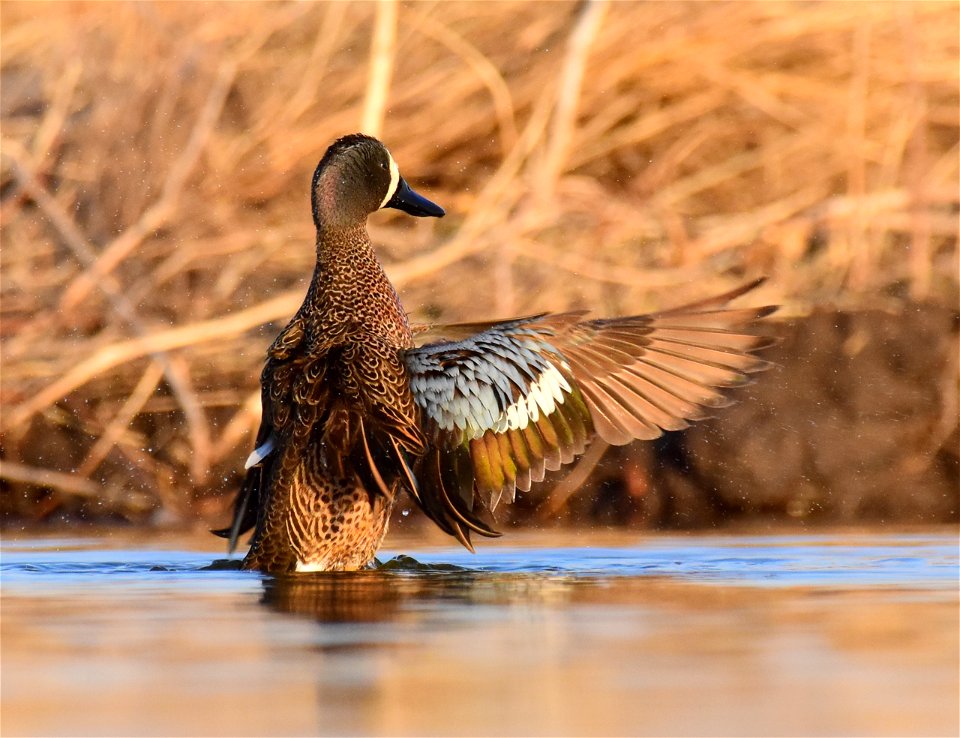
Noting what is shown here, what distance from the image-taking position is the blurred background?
649 cm

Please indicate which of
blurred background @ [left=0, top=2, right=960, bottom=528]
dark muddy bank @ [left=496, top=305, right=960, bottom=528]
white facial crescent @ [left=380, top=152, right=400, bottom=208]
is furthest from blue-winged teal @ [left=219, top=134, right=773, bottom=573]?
dark muddy bank @ [left=496, top=305, right=960, bottom=528]

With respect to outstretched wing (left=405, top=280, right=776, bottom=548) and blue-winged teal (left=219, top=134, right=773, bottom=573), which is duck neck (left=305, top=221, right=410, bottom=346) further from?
outstretched wing (left=405, top=280, right=776, bottom=548)

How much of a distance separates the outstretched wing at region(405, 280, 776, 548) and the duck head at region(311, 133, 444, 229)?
1.70 feet

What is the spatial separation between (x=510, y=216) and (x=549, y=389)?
2.88 metres

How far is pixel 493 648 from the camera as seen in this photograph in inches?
117

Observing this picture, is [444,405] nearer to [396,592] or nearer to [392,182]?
[396,592]

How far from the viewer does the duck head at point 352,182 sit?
15.6ft

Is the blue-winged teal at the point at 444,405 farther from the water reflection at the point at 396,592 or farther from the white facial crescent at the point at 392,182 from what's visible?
the white facial crescent at the point at 392,182

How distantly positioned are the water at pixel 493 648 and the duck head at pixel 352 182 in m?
0.95

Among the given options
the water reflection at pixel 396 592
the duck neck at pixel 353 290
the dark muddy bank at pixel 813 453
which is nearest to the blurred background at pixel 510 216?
the dark muddy bank at pixel 813 453

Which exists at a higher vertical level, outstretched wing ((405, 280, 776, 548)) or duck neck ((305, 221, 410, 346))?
duck neck ((305, 221, 410, 346))

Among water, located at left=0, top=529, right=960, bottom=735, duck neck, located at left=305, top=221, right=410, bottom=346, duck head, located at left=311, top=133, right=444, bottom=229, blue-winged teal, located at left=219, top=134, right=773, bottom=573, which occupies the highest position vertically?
duck head, located at left=311, top=133, right=444, bottom=229

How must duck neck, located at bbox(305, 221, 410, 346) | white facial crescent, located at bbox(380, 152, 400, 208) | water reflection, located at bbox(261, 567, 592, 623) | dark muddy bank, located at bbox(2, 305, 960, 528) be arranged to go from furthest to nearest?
dark muddy bank, located at bbox(2, 305, 960, 528) → white facial crescent, located at bbox(380, 152, 400, 208) → duck neck, located at bbox(305, 221, 410, 346) → water reflection, located at bbox(261, 567, 592, 623)

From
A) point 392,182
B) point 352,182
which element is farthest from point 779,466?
point 352,182
